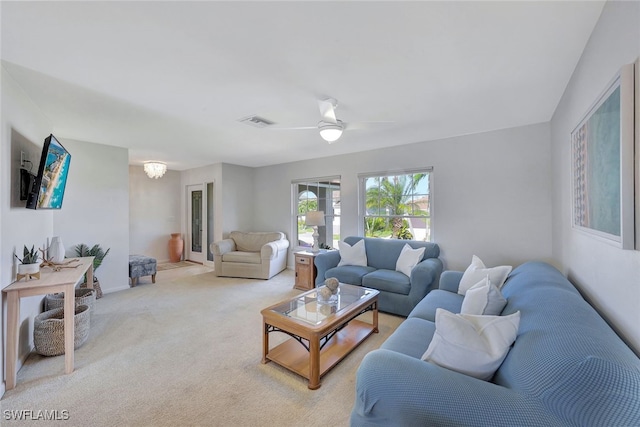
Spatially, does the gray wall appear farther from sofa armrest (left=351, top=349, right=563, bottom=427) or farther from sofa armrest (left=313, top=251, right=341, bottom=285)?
sofa armrest (left=313, top=251, right=341, bottom=285)

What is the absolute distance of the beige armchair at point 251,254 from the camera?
4.97 meters

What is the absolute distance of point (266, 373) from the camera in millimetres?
2131

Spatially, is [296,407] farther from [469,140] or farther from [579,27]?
[469,140]

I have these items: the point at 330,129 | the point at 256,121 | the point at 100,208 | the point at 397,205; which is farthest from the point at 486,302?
the point at 100,208

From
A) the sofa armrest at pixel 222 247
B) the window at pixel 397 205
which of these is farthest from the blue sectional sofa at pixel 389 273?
the sofa armrest at pixel 222 247

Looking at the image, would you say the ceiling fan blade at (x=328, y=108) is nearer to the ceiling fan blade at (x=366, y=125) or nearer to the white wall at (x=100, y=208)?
the ceiling fan blade at (x=366, y=125)

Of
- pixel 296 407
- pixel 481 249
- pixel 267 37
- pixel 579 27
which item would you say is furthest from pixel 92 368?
pixel 481 249

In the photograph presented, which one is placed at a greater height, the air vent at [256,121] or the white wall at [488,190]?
the air vent at [256,121]

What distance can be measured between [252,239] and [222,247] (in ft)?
2.09

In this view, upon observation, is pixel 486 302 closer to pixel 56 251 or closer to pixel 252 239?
pixel 56 251

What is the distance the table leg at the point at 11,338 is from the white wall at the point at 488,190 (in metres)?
3.83

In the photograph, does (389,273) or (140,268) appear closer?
(389,273)

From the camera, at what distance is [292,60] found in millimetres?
1795

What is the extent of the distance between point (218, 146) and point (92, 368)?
10.5ft
